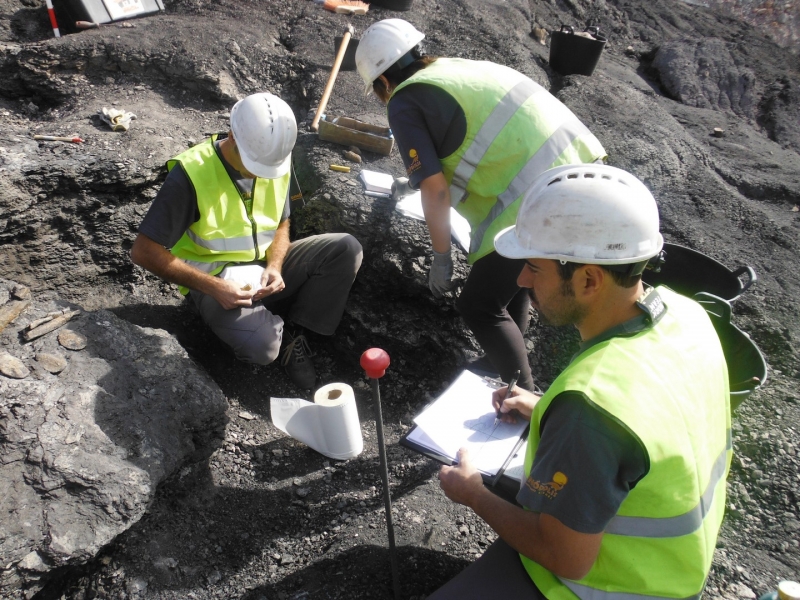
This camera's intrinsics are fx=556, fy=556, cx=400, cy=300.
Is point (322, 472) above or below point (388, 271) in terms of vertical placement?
below

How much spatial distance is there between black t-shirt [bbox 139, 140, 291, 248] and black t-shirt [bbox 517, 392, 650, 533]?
215 cm

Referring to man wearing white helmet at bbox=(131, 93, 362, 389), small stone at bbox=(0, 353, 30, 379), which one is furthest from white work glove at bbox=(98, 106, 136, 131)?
small stone at bbox=(0, 353, 30, 379)

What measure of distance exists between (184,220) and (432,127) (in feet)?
4.39

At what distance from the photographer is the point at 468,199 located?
8.53ft

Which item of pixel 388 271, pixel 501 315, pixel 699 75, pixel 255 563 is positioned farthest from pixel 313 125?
pixel 699 75

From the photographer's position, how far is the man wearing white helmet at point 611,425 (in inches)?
50.7

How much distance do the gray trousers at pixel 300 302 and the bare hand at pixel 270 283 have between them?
0.10 metres

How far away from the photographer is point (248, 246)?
306 cm

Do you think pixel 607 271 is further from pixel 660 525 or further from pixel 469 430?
pixel 469 430

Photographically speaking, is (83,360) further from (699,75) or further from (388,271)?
(699,75)

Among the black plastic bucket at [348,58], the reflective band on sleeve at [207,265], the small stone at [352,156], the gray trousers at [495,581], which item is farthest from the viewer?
the black plastic bucket at [348,58]

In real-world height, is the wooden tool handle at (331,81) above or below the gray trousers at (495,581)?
above

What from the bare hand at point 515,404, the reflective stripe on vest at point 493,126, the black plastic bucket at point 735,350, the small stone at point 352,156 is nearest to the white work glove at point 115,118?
the small stone at point 352,156

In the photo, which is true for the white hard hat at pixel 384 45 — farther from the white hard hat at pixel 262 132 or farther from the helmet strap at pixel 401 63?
the white hard hat at pixel 262 132
